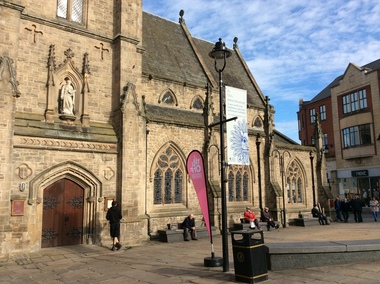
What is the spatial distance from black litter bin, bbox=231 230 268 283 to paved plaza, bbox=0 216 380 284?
255 millimetres

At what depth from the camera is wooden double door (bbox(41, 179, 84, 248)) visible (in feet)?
42.0

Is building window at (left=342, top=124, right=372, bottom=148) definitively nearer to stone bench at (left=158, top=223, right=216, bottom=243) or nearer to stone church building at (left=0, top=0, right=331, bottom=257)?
stone church building at (left=0, top=0, right=331, bottom=257)

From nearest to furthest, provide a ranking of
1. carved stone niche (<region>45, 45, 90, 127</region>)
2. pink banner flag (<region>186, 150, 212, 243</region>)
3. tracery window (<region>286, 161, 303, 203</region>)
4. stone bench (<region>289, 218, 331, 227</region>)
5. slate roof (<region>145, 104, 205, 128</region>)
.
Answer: pink banner flag (<region>186, 150, 212, 243</region>) → carved stone niche (<region>45, 45, 90, 127</region>) → slate roof (<region>145, 104, 205, 128</region>) → stone bench (<region>289, 218, 331, 227</region>) → tracery window (<region>286, 161, 303, 203</region>)

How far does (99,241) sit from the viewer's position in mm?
13703

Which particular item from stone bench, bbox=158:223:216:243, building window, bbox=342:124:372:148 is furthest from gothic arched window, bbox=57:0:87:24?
building window, bbox=342:124:372:148

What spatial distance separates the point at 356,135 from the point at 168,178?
91.0ft

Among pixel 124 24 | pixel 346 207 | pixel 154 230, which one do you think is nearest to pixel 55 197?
pixel 154 230

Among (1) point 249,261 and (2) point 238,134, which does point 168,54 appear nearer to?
(2) point 238,134

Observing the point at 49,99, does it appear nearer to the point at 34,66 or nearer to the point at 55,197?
the point at 34,66

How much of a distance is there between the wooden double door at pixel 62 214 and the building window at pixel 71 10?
7.38 m

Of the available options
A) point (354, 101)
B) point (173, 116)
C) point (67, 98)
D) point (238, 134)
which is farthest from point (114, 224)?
point (354, 101)

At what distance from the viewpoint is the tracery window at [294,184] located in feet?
77.0

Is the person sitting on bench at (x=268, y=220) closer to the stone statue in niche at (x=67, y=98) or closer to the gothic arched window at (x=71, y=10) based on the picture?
the stone statue in niche at (x=67, y=98)

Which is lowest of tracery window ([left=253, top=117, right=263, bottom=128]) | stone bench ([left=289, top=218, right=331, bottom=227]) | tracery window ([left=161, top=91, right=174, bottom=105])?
stone bench ([left=289, top=218, right=331, bottom=227])
